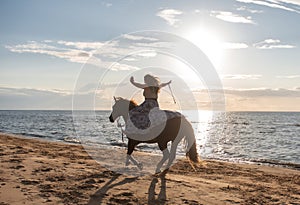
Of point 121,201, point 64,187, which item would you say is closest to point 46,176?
point 64,187

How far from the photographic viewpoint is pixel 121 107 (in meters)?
9.56

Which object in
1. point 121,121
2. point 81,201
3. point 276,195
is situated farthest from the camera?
point 121,121

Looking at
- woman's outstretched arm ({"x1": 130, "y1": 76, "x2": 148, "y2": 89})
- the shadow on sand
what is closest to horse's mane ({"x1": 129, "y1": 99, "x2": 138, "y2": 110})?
woman's outstretched arm ({"x1": 130, "y1": 76, "x2": 148, "y2": 89})

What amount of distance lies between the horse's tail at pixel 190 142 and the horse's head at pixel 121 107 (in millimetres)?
1675

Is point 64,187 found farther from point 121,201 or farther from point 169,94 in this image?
point 169,94

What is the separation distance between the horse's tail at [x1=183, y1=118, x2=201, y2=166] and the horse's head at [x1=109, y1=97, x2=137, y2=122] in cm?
167

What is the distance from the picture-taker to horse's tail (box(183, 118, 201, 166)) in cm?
901

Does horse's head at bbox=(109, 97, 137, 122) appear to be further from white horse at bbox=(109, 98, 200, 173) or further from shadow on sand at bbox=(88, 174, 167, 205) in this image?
shadow on sand at bbox=(88, 174, 167, 205)

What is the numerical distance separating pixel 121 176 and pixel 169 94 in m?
2.80

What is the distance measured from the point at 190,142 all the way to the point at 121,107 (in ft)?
7.61

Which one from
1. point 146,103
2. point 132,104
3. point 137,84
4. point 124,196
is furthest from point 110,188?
point 137,84

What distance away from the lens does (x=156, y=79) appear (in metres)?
8.81

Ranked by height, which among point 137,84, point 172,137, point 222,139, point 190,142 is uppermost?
point 137,84

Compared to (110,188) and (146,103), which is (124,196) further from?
(146,103)
